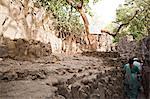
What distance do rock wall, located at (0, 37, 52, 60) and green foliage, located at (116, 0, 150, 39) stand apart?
1211 centimetres

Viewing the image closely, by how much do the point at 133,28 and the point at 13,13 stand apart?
1192 cm

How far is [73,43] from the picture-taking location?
19188 mm

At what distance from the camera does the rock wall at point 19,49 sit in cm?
793

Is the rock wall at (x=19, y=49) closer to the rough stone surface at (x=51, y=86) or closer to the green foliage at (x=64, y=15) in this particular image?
the rough stone surface at (x=51, y=86)

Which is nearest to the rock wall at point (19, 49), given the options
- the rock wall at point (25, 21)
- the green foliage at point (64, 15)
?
the rock wall at point (25, 21)

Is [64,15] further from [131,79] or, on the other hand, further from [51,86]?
[51,86]

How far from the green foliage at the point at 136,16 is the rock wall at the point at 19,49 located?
12.1 metres

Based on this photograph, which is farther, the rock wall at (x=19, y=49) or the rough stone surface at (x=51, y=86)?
the rock wall at (x=19, y=49)

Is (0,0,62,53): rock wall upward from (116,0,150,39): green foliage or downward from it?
downward

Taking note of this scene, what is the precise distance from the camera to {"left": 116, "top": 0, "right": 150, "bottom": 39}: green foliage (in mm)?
19844

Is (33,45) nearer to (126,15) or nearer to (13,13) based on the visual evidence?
(13,13)

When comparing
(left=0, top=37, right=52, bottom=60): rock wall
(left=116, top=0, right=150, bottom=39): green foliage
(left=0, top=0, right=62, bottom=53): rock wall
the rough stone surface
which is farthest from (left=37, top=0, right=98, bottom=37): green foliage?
the rough stone surface

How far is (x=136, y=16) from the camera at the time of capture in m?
20.7

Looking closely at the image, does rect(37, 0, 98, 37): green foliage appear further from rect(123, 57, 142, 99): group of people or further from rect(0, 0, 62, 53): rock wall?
rect(123, 57, 142, 99): group of people
